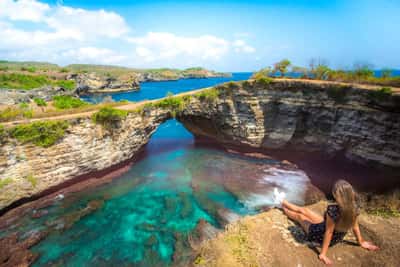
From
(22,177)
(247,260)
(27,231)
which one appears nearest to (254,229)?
(247,260)

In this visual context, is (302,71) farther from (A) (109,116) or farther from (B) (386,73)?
(A) (109,116)

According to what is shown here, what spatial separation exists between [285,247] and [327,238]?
1.66 metres

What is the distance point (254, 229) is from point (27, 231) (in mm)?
11325

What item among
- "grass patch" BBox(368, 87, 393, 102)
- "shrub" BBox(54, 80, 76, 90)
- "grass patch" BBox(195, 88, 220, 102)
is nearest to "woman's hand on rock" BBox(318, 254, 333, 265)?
"grass patch" BBox(368, 87, 393, 102)

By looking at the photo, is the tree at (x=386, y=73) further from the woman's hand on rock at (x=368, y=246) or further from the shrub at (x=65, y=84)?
the shrub at (x=65, y=84)

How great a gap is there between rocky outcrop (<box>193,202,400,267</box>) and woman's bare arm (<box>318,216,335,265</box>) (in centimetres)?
24

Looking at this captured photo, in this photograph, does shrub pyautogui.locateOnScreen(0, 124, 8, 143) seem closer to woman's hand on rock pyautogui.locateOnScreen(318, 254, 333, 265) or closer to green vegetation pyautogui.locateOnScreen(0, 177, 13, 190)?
green vegetation pyautogui.locateOnScreen(0, 177, 13, 190)

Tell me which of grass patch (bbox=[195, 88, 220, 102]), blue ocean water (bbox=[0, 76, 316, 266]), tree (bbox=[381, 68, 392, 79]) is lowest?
blue ocean water (bbox=[0, 76, 316, 266])

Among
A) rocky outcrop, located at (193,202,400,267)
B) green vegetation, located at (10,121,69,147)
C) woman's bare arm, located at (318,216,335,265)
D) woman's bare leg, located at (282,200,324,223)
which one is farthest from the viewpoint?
green vegetation, located at (10,121,69,147)

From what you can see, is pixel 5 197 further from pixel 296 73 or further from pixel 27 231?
pixel 296 73

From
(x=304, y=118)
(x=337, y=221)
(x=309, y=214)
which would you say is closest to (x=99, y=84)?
(x=304, y=118)

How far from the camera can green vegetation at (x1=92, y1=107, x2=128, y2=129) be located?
13719 millimetres

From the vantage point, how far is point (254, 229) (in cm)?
764

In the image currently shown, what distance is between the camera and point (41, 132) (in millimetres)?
11734
